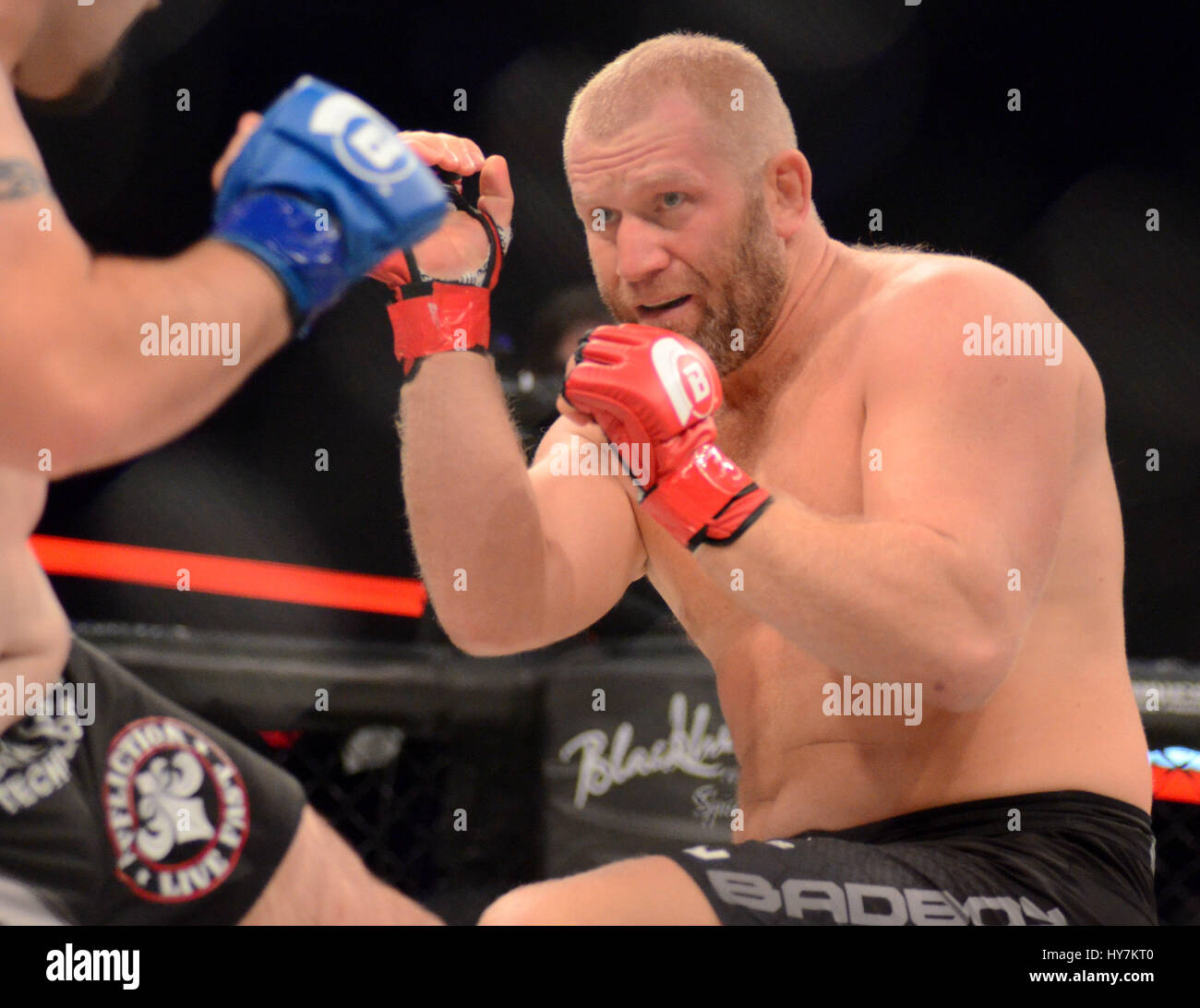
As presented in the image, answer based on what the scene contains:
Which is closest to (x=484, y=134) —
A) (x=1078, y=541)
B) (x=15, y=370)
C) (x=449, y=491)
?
(x=449, y=491)

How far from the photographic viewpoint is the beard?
161cm

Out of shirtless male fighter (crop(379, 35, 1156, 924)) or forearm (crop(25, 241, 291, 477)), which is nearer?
forearm (crop(25, 241, 291, 477))

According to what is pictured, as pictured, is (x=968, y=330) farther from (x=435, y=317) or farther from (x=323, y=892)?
(x=323, y=892)

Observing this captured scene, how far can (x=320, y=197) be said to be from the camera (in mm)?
1051

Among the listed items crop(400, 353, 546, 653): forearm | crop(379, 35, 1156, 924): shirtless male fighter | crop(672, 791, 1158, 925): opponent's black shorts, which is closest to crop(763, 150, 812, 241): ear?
crop(379, 35, 1156, 924): shirtless male fighter

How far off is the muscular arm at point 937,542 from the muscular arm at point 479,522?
317 mm

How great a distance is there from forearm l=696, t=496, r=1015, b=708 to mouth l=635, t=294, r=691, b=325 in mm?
443

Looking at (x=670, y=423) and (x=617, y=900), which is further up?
(x=670, y=423)

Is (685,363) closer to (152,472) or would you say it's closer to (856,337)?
(856,337)

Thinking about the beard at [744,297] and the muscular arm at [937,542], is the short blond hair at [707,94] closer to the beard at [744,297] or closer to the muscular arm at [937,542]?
the beard at [744,297]

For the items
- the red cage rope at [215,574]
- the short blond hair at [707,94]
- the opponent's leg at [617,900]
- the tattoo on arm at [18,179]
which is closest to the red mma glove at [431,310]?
the short blond hair at [707,94]

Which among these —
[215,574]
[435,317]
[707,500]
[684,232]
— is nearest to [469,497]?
[435,317]

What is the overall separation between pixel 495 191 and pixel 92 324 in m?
0.73

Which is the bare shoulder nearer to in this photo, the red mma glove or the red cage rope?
the red mma glove
